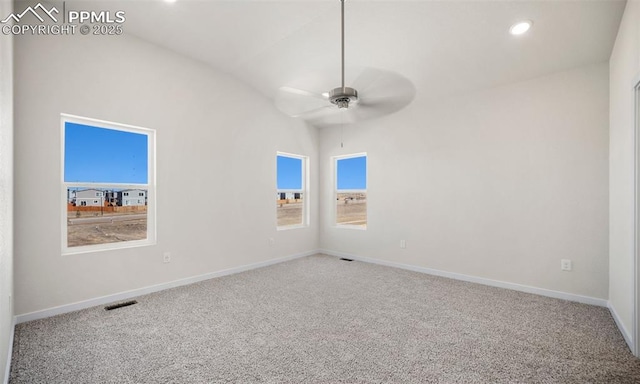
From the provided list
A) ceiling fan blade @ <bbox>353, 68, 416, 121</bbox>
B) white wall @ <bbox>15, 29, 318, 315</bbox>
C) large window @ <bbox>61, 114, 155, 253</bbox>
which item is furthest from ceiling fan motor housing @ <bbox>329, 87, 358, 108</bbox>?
large window @ <bbox>61, 114, 155, 253</bbox>

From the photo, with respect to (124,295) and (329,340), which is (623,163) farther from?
(124,295)

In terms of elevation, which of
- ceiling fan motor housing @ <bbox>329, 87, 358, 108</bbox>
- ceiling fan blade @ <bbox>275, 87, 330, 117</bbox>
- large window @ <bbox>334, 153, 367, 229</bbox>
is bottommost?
large window @ <bbox>334, 153, 367, 229</bbox>

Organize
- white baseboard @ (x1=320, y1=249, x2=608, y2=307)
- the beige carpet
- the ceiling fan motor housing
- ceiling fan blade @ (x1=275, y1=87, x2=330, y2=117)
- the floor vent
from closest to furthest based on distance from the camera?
the beige carpet → the ceiling fan motor housing → ceiling fan blade @ (x1=275, y1=87, x2=330, y2=117) → the floor vent → white baseboard @ (x1=320, y1=249, x2=608, y2=307)

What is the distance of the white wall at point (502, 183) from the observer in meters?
3.10

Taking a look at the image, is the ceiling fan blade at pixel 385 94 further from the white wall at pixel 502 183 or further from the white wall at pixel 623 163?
the white wall at pixel 502 183

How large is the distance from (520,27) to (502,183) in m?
1.77

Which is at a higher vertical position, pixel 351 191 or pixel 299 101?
pixel 299 101

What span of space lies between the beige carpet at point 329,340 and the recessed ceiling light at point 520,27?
2.74 metres

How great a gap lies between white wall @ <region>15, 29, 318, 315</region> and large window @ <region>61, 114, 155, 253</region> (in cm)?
13

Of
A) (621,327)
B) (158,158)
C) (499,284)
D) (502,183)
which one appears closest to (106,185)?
(158,158)

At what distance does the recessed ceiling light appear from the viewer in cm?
264

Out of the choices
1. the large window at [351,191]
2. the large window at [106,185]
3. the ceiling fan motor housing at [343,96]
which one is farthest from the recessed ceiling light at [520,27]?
the large window at [106,185]

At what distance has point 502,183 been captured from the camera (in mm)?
3641

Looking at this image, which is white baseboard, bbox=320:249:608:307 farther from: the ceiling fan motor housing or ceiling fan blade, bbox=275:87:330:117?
the ceiling fan motor housing
